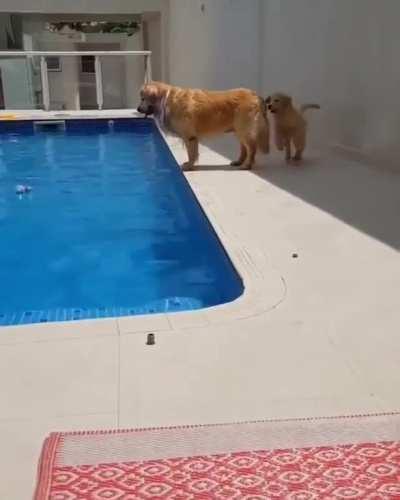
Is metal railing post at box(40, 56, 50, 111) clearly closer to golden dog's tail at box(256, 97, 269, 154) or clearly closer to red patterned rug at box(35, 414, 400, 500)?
golden dog's tail at box(256, 97, 269, 154)

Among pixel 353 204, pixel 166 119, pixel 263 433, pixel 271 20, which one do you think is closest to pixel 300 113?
pixel 166 119

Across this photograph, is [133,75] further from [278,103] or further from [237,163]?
[278,103]

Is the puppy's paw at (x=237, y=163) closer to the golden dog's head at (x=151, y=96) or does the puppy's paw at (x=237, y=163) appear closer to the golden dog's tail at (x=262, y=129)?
the golden dog's tail at (x=262, y=129)

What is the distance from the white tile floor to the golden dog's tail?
2697 mm

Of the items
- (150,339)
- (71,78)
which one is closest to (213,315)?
(150,339)

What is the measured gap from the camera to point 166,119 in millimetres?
5438

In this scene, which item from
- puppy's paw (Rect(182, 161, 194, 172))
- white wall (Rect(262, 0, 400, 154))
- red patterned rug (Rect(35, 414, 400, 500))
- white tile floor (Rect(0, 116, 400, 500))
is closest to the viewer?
red patterned rug (Rect(35, 414, 400, 500))

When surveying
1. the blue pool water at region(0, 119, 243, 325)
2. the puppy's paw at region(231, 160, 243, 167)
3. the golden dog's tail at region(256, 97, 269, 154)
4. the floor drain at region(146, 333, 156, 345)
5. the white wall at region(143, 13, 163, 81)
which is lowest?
Result: the blue pool water at region(0, 119, 243, 325)

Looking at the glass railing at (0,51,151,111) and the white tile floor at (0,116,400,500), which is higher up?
the glass railing at (0,51,151,111)

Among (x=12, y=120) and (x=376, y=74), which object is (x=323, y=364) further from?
(x=12, y=120)

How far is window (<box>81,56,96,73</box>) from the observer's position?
12.4 m

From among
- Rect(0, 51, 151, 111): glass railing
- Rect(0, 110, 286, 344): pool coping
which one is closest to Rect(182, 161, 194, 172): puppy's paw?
Rect(0, 110, 286, 344): pool coping

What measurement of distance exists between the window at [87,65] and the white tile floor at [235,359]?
10497 mm

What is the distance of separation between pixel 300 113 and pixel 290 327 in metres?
3.80
